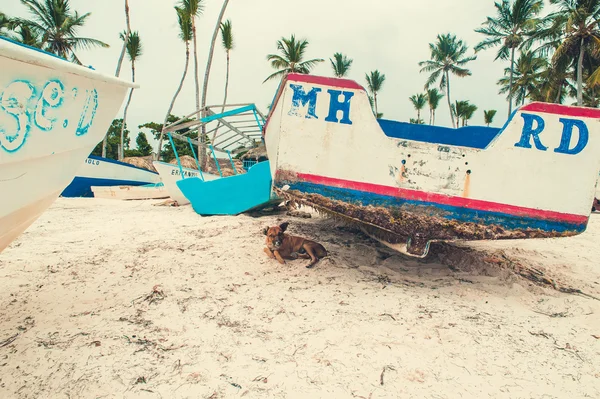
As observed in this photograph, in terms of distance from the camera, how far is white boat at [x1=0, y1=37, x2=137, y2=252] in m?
1.29

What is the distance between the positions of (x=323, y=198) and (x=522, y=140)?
1.55m

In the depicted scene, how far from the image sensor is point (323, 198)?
2.61 metres

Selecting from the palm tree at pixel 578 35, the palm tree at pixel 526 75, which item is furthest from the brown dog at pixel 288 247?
the palm tree at pixel 526 75

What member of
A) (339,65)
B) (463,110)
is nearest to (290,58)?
(339,65)

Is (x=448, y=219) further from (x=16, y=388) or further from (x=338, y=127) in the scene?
(x=16, y=388)

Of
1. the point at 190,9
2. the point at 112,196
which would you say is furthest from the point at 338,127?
the point at 190,9

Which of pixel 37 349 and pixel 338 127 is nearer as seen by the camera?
pixel 37 349

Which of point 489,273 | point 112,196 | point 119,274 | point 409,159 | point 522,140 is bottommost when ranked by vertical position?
point 112,196

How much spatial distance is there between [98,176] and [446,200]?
11724 millimetres

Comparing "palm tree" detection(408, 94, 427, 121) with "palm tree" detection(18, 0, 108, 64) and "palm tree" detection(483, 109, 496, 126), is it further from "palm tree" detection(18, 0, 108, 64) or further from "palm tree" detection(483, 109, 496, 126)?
"palm tree" detection(18, 0, 108, 64)

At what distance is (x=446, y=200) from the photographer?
8.05 ft

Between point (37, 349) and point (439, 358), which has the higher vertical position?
point (439, 358)

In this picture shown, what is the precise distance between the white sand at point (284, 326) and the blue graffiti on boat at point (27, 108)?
1.13 m

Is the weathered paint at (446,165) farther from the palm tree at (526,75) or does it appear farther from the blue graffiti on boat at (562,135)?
A: the palm tree at (526,75)
